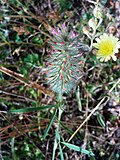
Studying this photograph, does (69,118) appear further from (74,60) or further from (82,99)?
(74,60)

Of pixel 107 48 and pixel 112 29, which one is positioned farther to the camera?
pixel 112 29

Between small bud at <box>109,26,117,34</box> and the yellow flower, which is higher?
small bud at <box>109,26,117,34</box>

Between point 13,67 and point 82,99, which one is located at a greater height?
point 13,67

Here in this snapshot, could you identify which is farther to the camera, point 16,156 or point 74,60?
point 16,156

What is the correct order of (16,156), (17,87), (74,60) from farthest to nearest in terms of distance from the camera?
(17,87) < (16,156) < (74,60)

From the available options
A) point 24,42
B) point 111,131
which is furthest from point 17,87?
point 111,131

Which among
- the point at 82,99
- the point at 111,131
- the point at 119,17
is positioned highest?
the point at 119,17

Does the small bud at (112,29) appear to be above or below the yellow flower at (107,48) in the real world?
above

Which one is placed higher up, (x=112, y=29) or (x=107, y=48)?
(x=112, y=29)

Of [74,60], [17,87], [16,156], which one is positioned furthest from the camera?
[17,87]

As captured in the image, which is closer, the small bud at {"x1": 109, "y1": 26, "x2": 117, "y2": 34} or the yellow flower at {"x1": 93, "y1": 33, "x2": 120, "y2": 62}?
the yellow flower at {"x1": 93, "y1": 33, "x2": 120, "y2": 62}

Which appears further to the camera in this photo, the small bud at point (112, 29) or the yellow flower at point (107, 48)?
the small bud at point (112, 29)
